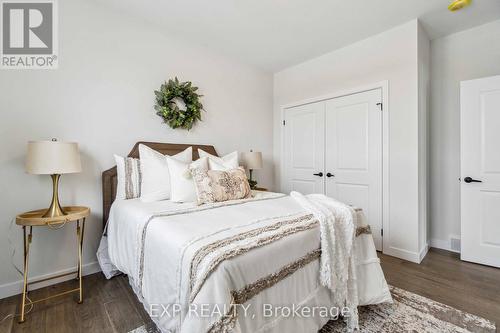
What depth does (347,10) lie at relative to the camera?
94.0 inches

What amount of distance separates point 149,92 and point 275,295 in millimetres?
2471

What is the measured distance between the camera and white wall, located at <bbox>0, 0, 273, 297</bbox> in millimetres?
1898

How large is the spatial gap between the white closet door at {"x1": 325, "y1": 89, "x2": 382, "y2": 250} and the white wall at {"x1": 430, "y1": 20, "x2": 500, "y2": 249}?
79 centimetres

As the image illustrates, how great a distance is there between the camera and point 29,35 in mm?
2031

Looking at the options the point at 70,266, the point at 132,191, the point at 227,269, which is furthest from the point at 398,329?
the point at 70,266

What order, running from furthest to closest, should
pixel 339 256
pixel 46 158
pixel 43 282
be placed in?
pixel 43 282 → pixel 46 158 → pixel 339 256

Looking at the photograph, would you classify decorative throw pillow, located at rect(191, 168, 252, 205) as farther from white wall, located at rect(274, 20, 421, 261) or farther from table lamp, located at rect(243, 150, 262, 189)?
white wall, located at rect(274, 20, 421, 261)

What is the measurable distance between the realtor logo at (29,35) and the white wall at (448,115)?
14.0 ft

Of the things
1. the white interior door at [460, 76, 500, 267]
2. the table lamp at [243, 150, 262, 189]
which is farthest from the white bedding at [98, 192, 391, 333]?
the white interior door at [460, 76, 500, 267]

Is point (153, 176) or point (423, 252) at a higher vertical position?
point (153, 176)

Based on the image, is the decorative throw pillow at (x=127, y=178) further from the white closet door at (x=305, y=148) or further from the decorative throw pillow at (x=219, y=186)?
the white closet door at (x=305, y=148)

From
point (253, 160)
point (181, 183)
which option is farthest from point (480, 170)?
point (181, 183)

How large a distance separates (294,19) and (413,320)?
294 centimetres

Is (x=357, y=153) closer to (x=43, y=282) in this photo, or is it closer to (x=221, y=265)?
(x=221, y=265)
